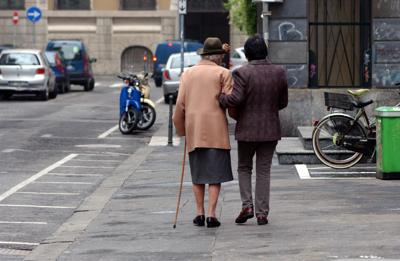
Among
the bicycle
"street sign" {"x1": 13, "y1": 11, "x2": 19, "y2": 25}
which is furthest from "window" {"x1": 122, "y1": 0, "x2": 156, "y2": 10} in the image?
A: the bicycle

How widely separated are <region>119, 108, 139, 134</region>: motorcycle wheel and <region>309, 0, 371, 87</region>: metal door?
5268 millimetres

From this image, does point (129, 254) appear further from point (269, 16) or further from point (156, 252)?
point (269, 16)

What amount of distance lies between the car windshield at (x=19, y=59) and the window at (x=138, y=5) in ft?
81.7

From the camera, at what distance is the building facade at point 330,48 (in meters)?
20.2

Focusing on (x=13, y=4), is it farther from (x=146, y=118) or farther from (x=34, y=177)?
(x=34, y=177)

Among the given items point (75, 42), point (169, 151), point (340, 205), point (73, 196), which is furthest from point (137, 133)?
point (75, 42)

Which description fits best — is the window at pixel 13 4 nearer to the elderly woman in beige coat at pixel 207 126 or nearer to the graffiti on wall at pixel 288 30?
the graffiti on wall at pixel 288 30

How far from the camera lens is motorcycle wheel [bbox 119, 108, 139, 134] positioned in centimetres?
2475

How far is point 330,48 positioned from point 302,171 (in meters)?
4.67

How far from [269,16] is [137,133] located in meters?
5.67

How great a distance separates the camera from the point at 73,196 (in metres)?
14.8

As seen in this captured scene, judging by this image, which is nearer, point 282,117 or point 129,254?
point 129,254

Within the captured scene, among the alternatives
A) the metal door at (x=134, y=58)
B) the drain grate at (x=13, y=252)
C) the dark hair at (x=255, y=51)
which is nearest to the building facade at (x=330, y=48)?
the dark hair at (x=255, y=51)

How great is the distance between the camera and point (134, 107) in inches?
989
